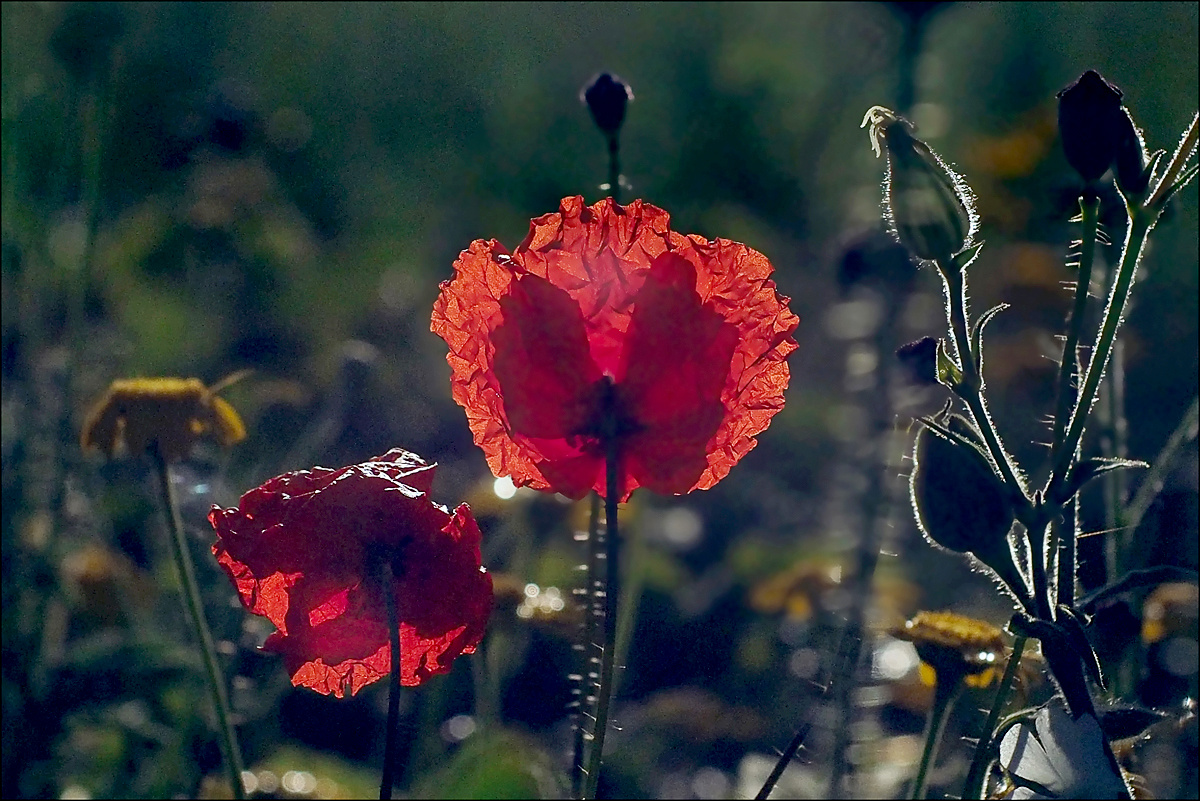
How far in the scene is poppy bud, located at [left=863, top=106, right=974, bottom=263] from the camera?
56 cm

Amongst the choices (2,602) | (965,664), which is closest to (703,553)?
(2,602)

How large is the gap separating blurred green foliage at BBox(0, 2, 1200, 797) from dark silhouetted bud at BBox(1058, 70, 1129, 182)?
8.6 inches

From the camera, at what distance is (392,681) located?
1.93ft

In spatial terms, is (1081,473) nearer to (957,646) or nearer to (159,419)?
(957,646)

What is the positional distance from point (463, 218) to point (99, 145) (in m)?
1.33

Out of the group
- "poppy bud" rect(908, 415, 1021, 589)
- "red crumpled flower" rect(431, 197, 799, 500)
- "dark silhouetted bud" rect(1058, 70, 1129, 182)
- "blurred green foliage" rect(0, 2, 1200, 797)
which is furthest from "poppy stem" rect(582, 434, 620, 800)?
"blurred green foliage" rect(0, 2, 1200, 797)

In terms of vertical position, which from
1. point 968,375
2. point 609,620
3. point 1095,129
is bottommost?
point 609,620

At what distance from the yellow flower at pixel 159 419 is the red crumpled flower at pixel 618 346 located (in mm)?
503

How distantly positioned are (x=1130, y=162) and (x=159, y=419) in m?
0.79

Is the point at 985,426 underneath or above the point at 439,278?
underneath

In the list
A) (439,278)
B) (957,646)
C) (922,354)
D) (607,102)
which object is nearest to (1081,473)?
(922,354)

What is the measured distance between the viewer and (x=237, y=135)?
5.95ft

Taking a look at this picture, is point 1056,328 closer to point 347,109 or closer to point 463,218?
point 463,218

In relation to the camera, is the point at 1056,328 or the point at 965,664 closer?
the point at 965,664
